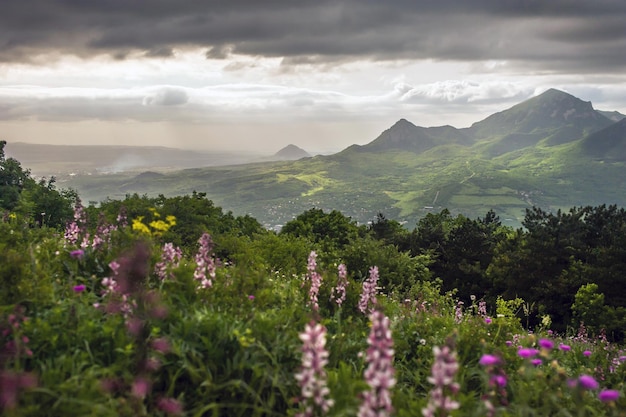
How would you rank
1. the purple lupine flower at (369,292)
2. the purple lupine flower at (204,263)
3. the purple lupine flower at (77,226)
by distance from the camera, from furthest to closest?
the purple lupine flower at (77,226) < the purple lupine flower at (369,292) < the purple lupine flower at (204,263)

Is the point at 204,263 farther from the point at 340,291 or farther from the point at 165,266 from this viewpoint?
the point at 340,291

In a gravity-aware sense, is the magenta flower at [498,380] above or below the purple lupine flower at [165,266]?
below

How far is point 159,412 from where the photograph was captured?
3930 millimetres

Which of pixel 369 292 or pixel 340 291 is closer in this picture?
pixel 369 292

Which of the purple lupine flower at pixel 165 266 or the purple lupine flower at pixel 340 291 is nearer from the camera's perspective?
the purple lupine flower at pixel 165 266

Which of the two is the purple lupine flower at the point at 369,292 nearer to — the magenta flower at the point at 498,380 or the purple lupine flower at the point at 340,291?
the purple lupine flower at the point at 340,291

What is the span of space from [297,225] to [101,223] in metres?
41.6

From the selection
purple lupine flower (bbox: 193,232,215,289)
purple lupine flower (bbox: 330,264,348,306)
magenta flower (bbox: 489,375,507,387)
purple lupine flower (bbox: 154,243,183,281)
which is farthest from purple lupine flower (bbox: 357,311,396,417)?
purple lupine flower (bbox: 330,264,348,306)

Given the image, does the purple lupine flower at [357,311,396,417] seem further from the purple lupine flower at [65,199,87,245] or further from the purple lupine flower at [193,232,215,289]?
the purple lupine flower at [65,199,87,245]

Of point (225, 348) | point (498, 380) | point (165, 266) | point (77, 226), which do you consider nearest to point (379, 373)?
point (498, 380)

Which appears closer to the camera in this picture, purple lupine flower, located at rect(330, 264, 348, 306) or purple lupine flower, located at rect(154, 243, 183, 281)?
purple lupine flower, located at rect(154, 243, 183, 281)

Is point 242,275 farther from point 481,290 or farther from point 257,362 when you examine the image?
A: point 481,290

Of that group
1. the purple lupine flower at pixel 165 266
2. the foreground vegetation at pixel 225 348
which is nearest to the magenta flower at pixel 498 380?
the foreground vegetation at pixel 225 348

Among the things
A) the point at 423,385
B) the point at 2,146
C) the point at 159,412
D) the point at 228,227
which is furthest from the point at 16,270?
the point at 2,146
